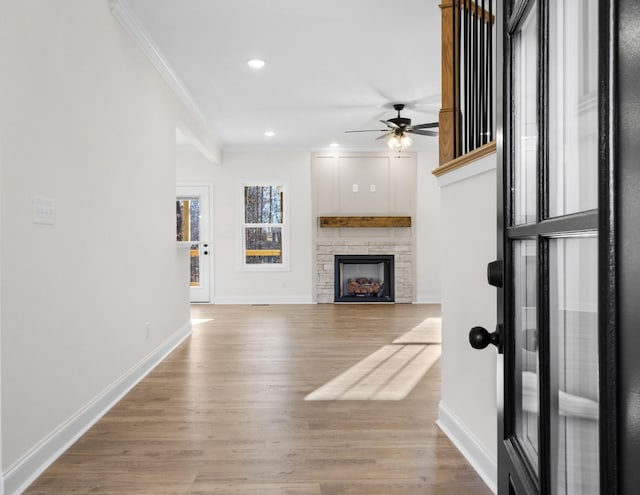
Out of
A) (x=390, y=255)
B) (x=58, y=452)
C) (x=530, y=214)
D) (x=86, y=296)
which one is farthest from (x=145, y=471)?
(x=390, y=255)

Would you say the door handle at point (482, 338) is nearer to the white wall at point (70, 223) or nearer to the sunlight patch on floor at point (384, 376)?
the white wall at point (70, 223)

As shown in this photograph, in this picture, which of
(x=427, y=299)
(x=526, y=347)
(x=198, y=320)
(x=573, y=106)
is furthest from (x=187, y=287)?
(x=573, y=106)

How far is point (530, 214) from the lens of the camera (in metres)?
0.85

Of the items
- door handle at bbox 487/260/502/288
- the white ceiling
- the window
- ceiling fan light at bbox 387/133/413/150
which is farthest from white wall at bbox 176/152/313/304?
door handle at bbox 487/260/502/288

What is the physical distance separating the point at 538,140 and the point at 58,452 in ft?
7.73

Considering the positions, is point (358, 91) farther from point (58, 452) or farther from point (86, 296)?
point (58, 452)

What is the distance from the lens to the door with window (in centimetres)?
779

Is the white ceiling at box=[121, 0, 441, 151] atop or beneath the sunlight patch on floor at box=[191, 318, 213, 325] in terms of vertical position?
atop

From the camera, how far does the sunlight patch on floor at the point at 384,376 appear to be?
304 cm

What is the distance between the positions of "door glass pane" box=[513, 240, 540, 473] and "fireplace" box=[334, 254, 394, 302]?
6909 millimetres

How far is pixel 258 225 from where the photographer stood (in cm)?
782

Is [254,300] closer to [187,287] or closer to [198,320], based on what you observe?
[198,320]

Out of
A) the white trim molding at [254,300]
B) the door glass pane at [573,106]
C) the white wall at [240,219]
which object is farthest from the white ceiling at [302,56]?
the white trim molding at [254,300]

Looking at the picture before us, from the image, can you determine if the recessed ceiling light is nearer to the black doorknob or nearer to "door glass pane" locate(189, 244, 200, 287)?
the black doorknob
